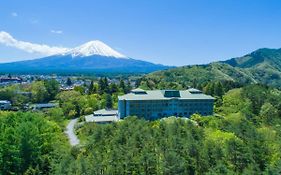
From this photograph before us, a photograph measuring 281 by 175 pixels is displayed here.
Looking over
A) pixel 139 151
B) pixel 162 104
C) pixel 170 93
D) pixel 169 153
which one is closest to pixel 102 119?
pixel 162 104

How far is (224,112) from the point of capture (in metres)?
65.1

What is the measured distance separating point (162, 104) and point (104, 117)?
9.66 metres

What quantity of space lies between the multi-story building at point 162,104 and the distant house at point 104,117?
156cm

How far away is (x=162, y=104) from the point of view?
61531mm

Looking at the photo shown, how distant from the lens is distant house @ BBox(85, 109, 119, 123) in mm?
56987

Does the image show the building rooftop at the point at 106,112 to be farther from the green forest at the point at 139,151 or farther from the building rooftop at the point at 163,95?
the green forest at the point at 139,151

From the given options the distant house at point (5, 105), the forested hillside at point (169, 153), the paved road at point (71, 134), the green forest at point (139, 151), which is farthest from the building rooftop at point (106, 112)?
the distant house at point (5, 105)

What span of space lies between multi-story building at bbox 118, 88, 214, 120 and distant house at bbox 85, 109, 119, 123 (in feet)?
5.10

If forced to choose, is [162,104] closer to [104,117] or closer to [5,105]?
[104,117]

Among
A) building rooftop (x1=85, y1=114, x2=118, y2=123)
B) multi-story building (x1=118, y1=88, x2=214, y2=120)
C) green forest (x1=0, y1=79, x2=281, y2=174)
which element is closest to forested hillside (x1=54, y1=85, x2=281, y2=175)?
green forest (x1=0, y1=79, x2=281, y2=174)

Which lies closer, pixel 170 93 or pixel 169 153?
pixel 169 153

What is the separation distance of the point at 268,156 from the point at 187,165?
748cm

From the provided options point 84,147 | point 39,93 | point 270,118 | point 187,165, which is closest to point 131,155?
point 187,165

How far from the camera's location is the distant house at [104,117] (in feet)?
187
